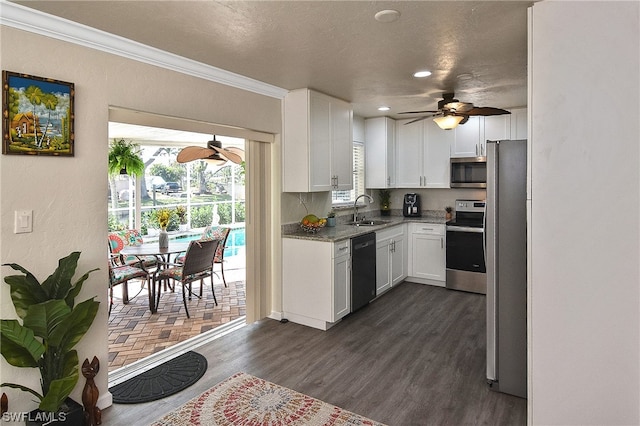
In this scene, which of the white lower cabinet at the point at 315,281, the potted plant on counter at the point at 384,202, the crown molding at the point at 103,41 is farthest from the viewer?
the potted plant on counter at the point at 384,202

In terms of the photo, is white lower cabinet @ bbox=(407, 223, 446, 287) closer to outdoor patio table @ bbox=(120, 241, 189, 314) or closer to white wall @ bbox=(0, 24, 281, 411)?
outdoor patio table @ bbox=(120, 241, 189, 314)

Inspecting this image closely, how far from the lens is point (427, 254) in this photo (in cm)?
564

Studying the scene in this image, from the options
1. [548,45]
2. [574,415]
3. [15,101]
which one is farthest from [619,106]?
[15,101]

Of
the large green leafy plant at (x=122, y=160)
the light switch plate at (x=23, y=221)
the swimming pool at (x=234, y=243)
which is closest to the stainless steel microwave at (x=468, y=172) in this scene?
the swimming pool at (x=234, y=243)

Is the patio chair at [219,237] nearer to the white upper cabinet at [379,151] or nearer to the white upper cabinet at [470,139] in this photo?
the white upper cabinet at [379,151]

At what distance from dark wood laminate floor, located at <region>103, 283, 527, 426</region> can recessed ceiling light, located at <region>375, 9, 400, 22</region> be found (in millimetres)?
2485

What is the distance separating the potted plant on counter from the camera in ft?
21.1

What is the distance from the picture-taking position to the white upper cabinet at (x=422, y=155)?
5781 millimetres

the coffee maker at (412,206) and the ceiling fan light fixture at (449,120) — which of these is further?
the coffee maker at (412,206)

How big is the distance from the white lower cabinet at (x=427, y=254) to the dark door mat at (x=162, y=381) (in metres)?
3.44

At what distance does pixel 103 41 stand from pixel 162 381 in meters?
2.44

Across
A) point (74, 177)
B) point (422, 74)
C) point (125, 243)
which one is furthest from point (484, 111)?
point (125, 243)

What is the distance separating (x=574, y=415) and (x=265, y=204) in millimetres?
3169

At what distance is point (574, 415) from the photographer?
2025mm
